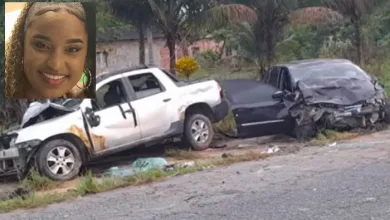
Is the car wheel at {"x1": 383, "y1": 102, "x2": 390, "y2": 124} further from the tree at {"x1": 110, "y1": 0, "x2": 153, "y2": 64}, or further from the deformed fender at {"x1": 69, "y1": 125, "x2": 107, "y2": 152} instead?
the tree at {"x1": 110, "y1": 0, "x2": 153, "y2": 64}

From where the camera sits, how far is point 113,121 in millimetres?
11695

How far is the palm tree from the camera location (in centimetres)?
1814

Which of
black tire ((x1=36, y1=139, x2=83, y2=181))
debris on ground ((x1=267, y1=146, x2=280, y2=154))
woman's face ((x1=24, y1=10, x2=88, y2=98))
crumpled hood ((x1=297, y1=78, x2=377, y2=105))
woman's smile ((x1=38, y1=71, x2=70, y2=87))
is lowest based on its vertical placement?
debris on ground ((x1=267, y1=146, x2=280, y2=154))

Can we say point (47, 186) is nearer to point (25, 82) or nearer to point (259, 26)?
point (25, 82)

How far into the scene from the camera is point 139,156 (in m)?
13.1

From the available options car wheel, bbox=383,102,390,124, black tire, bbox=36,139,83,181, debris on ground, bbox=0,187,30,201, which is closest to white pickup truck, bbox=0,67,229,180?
black tire, bbox=36,139,83,181

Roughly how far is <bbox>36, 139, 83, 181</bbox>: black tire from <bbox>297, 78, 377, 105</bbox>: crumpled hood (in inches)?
184

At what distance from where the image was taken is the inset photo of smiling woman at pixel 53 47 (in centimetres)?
1273

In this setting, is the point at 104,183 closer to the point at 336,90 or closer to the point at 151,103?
the point at 151,103

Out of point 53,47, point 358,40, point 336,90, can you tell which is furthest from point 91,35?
point 358,40

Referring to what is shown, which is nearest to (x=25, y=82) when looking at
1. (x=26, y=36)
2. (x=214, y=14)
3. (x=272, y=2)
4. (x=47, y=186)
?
(x=26, y=36)

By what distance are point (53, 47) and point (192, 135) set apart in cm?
314

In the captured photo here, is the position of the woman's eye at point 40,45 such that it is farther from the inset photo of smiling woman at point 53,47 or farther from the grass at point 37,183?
the grass at point 37,183

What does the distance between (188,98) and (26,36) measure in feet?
11.2
